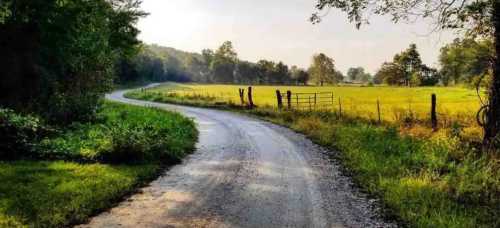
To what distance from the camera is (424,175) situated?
1030cm

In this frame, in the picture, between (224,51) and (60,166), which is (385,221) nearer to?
(60,166)

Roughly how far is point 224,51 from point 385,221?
541 ft

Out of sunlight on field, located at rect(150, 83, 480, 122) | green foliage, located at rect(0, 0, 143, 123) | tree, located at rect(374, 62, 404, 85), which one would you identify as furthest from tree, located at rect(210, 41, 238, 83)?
green foliage, located at rect(0, 0, 143, 123)

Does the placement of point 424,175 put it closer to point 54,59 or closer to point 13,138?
point 13,138

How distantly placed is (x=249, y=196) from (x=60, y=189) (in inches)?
152

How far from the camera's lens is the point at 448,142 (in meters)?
13.8

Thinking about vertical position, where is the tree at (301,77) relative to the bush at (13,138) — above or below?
above

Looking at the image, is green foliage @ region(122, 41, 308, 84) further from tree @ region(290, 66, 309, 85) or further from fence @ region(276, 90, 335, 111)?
fence @ region(276, 90, 335, 111)

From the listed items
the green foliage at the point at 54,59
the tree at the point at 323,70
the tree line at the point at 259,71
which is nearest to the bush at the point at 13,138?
the green foliage at the point at 54,59

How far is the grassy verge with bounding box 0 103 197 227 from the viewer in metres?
7.47

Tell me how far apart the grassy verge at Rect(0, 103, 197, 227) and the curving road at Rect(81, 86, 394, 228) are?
18.8 inches

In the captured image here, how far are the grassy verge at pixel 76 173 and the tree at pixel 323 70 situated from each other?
134817 mm

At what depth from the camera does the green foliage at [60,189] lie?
7203mm

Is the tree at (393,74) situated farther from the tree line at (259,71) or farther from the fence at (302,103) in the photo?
the fence at (302,103)
